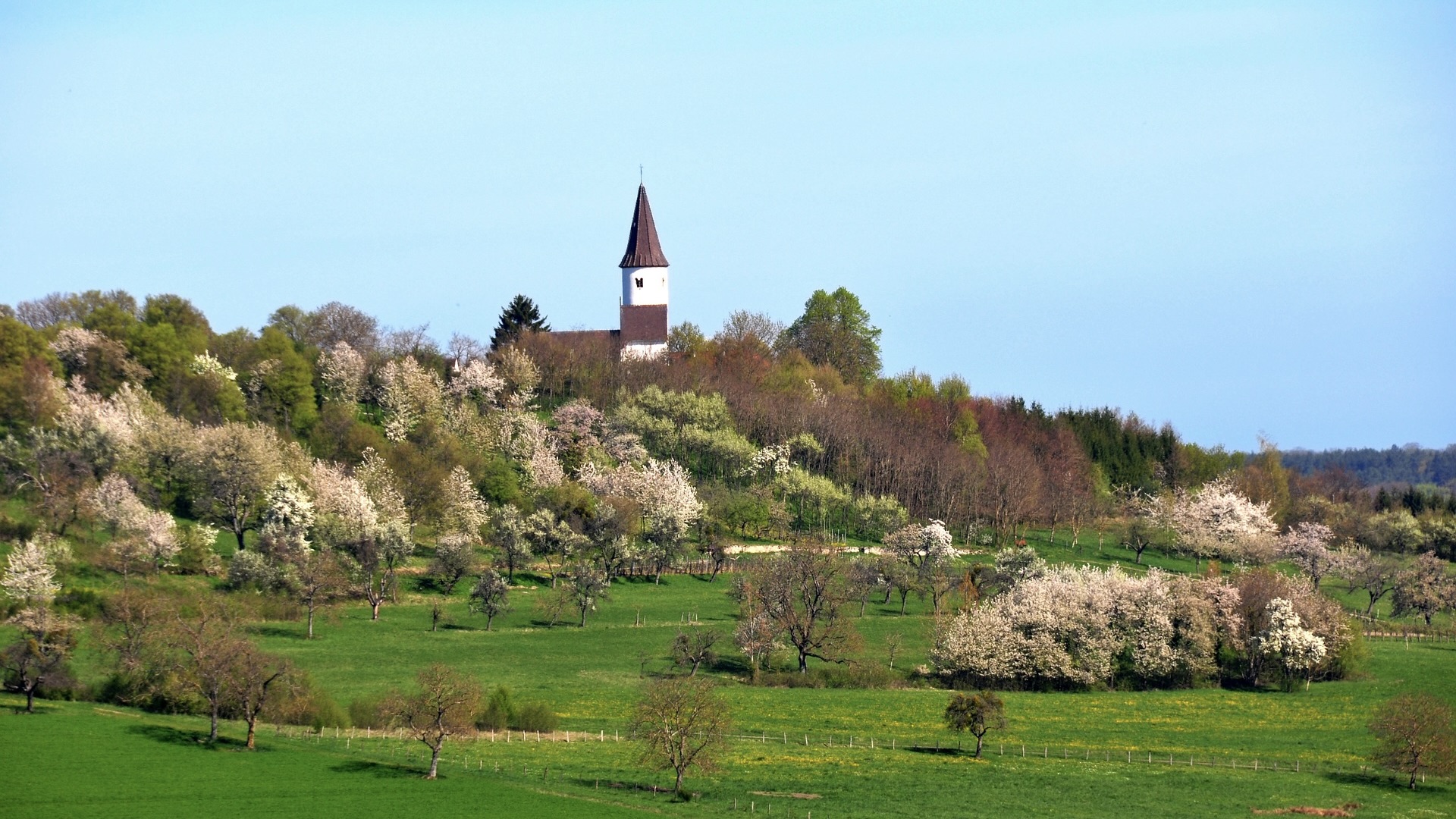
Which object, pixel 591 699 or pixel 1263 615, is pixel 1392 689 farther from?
pixel 591 699

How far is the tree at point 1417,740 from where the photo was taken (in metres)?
61.8

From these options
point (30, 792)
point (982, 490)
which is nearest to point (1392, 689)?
point (982, 490)

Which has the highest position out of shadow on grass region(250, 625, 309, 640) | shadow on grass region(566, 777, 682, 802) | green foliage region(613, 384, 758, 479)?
green foliage region(613, 384, 758, 479)

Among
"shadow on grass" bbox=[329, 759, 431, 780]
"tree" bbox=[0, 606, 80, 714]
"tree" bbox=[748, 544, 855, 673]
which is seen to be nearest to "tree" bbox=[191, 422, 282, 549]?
"tree" bbox=[0, 606, 80, 714]

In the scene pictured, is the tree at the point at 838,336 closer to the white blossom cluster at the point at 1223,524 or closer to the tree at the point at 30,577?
the white blossom cluster at the point at 1223,524

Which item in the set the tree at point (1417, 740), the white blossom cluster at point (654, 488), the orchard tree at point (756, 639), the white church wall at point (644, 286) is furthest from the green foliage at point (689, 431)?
the tree at point (1417, 740)

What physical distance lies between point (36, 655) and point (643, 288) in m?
98.9

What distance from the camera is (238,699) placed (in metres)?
64.8

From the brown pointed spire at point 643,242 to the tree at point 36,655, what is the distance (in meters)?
95.8

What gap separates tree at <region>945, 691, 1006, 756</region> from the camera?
65.6m

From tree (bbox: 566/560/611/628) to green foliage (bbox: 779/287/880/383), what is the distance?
242 ft

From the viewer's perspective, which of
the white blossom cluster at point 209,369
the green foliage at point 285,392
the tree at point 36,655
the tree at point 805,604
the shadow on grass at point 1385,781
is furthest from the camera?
the white blossom cluster at point 209,369

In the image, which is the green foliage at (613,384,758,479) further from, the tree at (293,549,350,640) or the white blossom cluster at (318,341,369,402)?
the tree at (293,549,350,640)

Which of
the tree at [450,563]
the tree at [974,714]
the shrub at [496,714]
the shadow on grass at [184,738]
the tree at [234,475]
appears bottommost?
the shadow on grass at [184,738]
